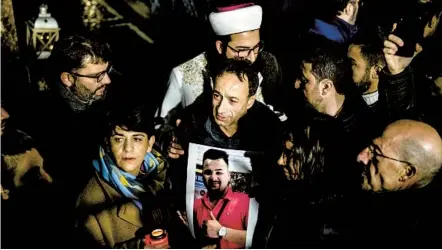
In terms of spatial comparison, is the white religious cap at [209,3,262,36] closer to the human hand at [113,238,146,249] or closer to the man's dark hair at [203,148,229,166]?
the man's dark hair at [203,148,229,166]

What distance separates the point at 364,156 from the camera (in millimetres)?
2146

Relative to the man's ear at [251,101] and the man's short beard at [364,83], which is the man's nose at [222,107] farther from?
the man's short beard at [364,83]

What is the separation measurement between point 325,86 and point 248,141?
0.45m

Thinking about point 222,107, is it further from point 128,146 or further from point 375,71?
point 375,71

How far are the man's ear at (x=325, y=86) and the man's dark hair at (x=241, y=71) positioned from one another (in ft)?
0.98

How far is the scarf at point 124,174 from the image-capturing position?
7.37 ft

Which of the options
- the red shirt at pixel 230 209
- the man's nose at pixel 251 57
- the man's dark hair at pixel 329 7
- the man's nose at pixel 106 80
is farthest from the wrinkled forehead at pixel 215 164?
the man's dark hair at pixel 329 7

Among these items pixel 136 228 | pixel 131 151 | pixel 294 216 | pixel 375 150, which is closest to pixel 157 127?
pixel 131 151

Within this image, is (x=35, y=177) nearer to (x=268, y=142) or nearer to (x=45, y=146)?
(x=45, y=146)

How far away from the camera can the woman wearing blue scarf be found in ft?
7.31

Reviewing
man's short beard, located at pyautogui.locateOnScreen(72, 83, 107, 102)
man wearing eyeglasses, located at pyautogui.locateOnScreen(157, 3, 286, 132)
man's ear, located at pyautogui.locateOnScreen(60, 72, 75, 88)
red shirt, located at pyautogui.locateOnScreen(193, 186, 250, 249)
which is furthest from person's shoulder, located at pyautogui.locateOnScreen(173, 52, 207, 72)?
red shirt, located at pyautogui.locateOnScreen(193, 186, 250, 249)

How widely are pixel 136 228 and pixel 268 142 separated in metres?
0.79

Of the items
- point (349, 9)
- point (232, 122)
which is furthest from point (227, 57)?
point (349, 9)

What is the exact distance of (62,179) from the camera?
2.30 meters
